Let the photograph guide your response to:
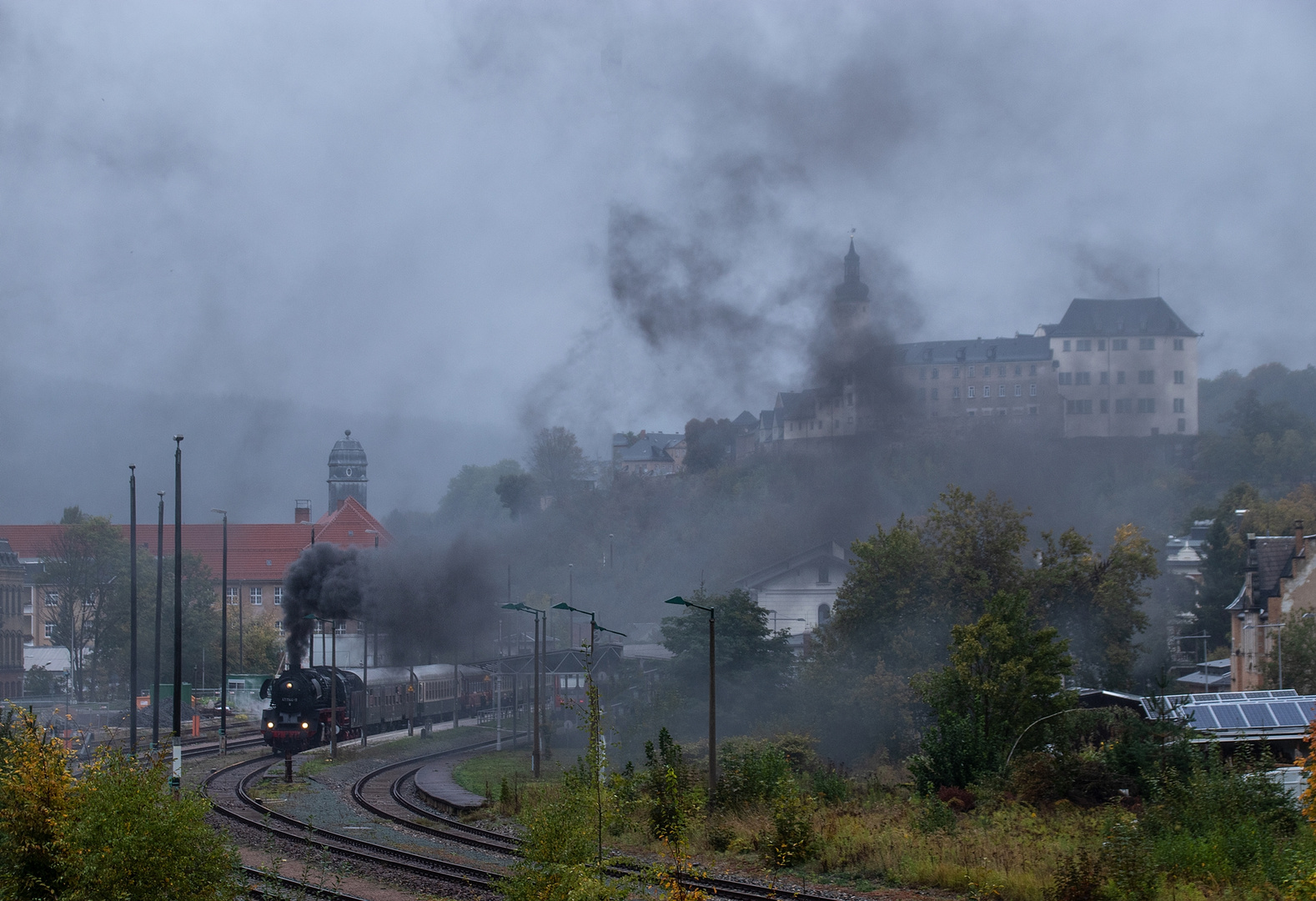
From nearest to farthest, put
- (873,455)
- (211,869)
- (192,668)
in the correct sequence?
(211,869) → (192,668) → (873,455)

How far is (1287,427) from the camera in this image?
375 ft

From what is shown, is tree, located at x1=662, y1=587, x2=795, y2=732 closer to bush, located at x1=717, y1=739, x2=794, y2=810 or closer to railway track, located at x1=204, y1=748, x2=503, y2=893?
railway track, located at x1=204, y1=748, x2=503, y2=893

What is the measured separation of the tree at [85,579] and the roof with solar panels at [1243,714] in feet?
213

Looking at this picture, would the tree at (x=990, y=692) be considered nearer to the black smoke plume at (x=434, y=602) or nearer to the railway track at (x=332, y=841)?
the railway track at (x=332, y=841)

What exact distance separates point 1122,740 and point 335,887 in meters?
16.6

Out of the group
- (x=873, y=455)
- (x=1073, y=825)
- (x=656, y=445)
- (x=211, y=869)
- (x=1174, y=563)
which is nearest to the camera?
(x=211, y=869)

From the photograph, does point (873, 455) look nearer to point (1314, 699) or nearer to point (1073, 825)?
point (1314, 699)

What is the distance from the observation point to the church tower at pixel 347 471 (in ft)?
436

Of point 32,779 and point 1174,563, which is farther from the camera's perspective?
point 1174,563

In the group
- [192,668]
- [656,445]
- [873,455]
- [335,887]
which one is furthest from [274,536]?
[335,887]

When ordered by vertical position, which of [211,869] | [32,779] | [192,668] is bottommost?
[192,668]

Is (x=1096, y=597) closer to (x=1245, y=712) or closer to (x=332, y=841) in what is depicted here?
(x=1245, y=712)

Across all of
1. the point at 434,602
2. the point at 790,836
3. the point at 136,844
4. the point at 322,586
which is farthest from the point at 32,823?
the point at 434,602

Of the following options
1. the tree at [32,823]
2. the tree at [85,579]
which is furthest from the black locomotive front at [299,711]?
the tree at [85,579]
